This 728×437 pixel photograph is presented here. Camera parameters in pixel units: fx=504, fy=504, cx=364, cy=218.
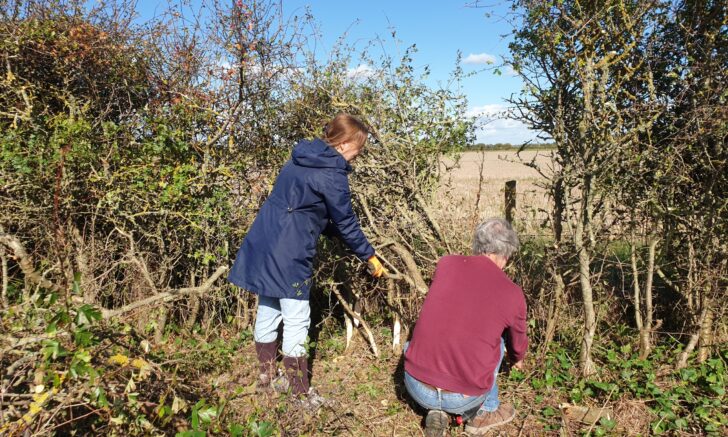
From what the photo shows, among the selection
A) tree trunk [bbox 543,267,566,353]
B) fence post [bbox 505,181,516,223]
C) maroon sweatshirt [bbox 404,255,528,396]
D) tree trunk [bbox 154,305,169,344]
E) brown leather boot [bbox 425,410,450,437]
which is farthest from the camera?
fence post [bbox 505,181,516,223]

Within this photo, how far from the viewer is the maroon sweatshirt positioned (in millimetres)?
2756

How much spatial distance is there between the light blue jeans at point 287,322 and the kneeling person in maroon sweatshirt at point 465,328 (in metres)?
0.75

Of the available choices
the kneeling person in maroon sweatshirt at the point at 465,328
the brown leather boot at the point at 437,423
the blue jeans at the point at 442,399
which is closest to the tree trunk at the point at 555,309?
the kneeling person in maroon sweatshirt at the point at 465,328

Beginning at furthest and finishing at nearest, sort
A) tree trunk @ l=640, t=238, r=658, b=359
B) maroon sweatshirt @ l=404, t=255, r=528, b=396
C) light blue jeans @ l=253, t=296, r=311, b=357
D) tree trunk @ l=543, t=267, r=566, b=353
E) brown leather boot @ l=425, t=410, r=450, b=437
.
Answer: tree trunk @ l=543, t=267, r=566, b=353 → tree trunk @ l=640, t=238, r=658, b=359 → light blue jeans @ l=253, t=296, r=311, b=357 → brown leather boot @ l=425, t=410, r=450, b=437 → maroon sweatshirt @ l=404, t=255, r=528, b=396

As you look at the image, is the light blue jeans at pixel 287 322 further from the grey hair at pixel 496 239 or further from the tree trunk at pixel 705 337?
the tree trunk at pixel 705 337

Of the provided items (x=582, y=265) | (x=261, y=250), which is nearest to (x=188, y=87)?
(x=261, y=250)

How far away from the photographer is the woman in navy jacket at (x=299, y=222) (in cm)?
306

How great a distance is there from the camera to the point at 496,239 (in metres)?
2.85

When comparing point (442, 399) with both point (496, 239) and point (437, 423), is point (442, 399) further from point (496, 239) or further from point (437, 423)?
point (496, 239)

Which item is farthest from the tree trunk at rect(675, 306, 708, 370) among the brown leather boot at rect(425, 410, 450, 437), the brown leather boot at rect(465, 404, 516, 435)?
the brown leather boot at rect(425, 410, 450, 437)

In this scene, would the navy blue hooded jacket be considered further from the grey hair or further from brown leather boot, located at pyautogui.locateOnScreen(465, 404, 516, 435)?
brown leather boot, located at pyautogui.locateOnScreen(465, 404, 516, 435)

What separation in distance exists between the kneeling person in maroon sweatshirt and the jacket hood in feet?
2.86

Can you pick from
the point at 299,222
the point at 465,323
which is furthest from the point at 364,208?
the point at 465,323

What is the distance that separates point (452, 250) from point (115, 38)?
147 inches
